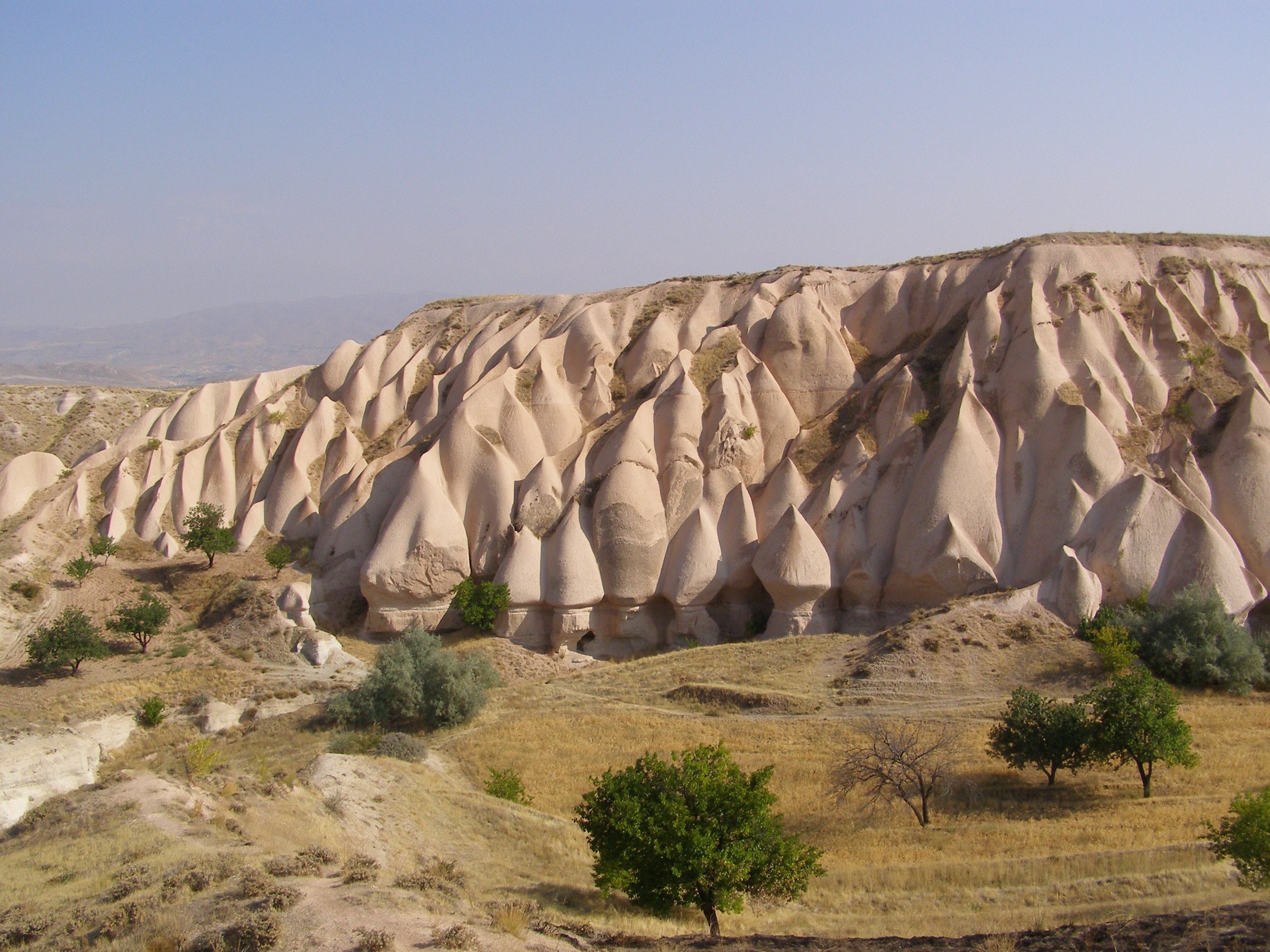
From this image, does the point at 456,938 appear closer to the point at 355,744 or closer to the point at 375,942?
the point at 375,942

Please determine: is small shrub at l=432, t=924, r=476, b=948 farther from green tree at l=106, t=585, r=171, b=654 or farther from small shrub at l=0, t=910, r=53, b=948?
green tree at l=106, t=585, r=171, b=654

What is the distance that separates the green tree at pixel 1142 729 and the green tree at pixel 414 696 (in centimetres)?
1444

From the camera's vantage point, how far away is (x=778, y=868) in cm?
1093

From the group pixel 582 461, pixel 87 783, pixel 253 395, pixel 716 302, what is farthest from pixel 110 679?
pixel 716 302

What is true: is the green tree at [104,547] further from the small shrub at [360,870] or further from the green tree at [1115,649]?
the green tree at [1115,649]

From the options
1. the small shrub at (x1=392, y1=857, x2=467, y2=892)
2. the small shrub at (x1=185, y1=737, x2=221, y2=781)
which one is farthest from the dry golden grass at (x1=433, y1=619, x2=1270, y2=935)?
the small shrub at (x1=185, y1=737, x2=221, y2=781)

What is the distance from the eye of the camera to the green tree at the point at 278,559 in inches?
1179

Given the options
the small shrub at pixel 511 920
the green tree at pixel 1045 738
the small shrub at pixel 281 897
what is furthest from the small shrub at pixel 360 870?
the green tree at pixel 1045 738

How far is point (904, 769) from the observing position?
15.8 m

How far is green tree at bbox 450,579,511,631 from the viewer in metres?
27.9

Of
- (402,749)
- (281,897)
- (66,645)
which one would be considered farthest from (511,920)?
(66,645)

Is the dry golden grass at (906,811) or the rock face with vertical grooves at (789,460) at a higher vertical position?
the rock face with vertical grooves at (789,460)

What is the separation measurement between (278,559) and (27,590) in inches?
296

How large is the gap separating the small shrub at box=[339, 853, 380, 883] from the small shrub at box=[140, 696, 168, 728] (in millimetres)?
13829
